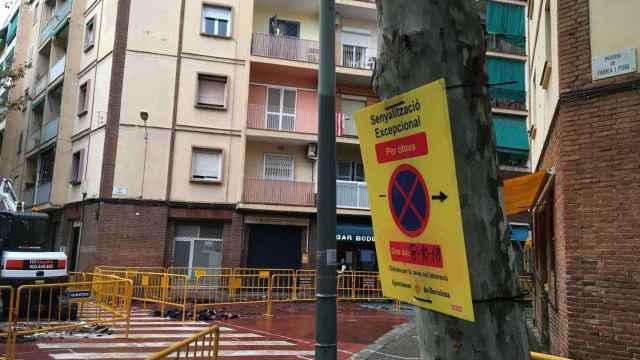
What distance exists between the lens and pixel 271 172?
23.8 m

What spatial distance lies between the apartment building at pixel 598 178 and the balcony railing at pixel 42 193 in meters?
24.5

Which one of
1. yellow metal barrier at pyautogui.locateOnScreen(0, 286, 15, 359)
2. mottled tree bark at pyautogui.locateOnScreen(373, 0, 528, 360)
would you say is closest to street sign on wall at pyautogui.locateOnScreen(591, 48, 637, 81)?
mottled tree bark at pyautogui.locateOnScreen(373, 0, 528, 360)

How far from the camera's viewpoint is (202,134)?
72.6ft

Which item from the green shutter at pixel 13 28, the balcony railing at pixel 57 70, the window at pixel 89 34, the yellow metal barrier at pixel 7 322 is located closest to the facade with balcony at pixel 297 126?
the window at pixel 89 34

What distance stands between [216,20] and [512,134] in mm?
16029

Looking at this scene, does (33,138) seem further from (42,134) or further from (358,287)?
(358,287)

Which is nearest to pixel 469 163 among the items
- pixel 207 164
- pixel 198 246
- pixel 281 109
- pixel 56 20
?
pixel 198 246

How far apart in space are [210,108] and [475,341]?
69.0ft

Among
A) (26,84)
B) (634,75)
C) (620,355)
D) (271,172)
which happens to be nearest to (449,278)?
(620,355)

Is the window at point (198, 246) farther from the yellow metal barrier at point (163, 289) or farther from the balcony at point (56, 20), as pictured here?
the balcony at point (56, 20)

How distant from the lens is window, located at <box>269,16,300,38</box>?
983 inches

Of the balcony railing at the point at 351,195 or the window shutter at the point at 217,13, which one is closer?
the window shutter at the point at 217,13

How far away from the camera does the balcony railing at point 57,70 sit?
26.7 meters

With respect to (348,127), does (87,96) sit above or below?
above
